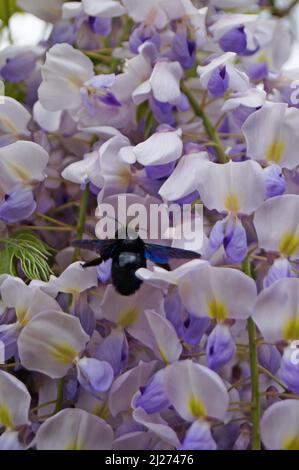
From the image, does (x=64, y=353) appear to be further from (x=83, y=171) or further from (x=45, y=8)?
(x=45, y=8)

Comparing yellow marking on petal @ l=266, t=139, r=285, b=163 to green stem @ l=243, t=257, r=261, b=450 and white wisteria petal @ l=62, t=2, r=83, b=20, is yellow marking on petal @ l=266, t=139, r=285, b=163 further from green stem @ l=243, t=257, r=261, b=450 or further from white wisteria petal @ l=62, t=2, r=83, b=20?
white wisteria petal @ l=62, t=2, r=83, b=20

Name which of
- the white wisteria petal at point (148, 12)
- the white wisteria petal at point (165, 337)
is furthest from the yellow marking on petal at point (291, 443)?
the white wisteria petal at point (148, 12)

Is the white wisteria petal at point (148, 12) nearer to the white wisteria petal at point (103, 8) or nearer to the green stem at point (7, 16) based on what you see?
the white wisteria petal at point (103, 8)

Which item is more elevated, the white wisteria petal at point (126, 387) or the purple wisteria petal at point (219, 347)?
the purple wisteria petal at point (219, 347)

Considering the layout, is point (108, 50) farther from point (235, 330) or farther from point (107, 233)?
point (235, 330)

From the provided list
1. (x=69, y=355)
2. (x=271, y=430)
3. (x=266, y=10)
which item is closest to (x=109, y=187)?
(x=69, y=355)

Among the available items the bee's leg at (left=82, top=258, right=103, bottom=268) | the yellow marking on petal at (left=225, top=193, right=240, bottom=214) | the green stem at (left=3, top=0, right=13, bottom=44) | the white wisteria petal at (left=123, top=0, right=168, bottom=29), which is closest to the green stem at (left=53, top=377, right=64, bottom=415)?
the bee's leg at (left=82, top=258, right=103, bottom=268)
